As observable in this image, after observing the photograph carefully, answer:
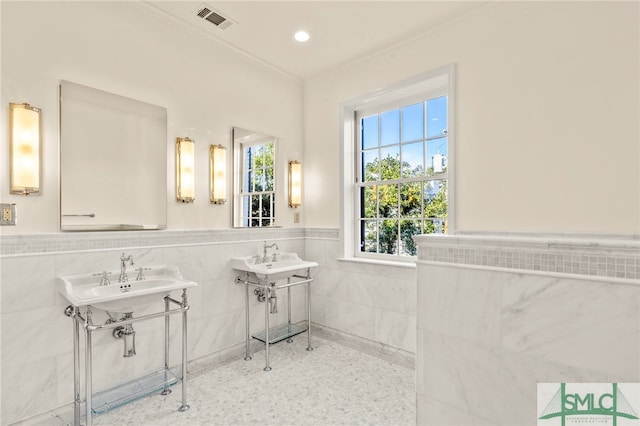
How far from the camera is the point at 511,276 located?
1.35 meters

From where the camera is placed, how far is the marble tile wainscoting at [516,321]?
3.77 ft

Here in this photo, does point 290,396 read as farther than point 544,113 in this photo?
Yes

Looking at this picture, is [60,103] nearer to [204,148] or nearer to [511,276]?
[204,148]

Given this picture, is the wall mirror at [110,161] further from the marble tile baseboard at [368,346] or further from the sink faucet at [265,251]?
the marble tile baseboard at [368,346]

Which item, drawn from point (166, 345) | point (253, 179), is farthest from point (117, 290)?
point (253, 179)

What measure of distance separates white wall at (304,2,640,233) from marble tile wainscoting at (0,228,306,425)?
82.3 inches

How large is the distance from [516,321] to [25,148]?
2.70 metres

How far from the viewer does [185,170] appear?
2.62 metres

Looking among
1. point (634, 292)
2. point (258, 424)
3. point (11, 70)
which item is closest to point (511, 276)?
point (634, 292)

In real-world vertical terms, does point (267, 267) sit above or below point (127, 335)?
above

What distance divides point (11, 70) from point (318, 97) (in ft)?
8.19

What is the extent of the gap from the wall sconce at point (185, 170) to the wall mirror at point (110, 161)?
0.34 feet

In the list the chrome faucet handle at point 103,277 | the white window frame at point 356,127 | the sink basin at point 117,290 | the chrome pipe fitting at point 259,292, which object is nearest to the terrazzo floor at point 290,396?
the chrome pipe fitting at point 259,292

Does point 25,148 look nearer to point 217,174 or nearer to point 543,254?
point 217,174
